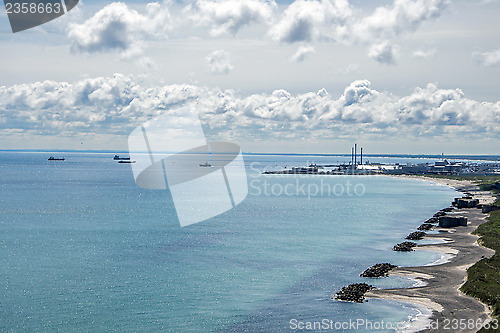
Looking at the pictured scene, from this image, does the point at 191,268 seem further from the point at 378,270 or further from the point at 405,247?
the point at 405,247

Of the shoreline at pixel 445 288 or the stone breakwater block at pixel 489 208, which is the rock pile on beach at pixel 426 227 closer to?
the shoreline at pixel 445 288

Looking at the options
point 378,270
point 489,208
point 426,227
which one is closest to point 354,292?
point 378,270

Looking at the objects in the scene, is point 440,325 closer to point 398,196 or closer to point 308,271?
point 308,271

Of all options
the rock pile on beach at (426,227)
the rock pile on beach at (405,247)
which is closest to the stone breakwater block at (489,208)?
the rock pile on beach at (426,227)

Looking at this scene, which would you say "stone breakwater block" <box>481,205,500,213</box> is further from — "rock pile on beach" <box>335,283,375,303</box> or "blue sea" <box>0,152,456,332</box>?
"rock pile on beach" <box>335,283,375,303</box>

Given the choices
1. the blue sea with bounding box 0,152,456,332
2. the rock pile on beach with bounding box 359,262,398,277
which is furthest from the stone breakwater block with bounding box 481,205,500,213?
the rock pile on beach with bounding box 359,262,398,277

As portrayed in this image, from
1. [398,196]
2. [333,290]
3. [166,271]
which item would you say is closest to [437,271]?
[333,290]

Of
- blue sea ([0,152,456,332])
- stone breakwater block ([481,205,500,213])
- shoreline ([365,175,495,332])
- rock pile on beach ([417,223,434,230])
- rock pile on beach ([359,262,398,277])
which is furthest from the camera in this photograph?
stone breakwater block ([481,205,500,213])
